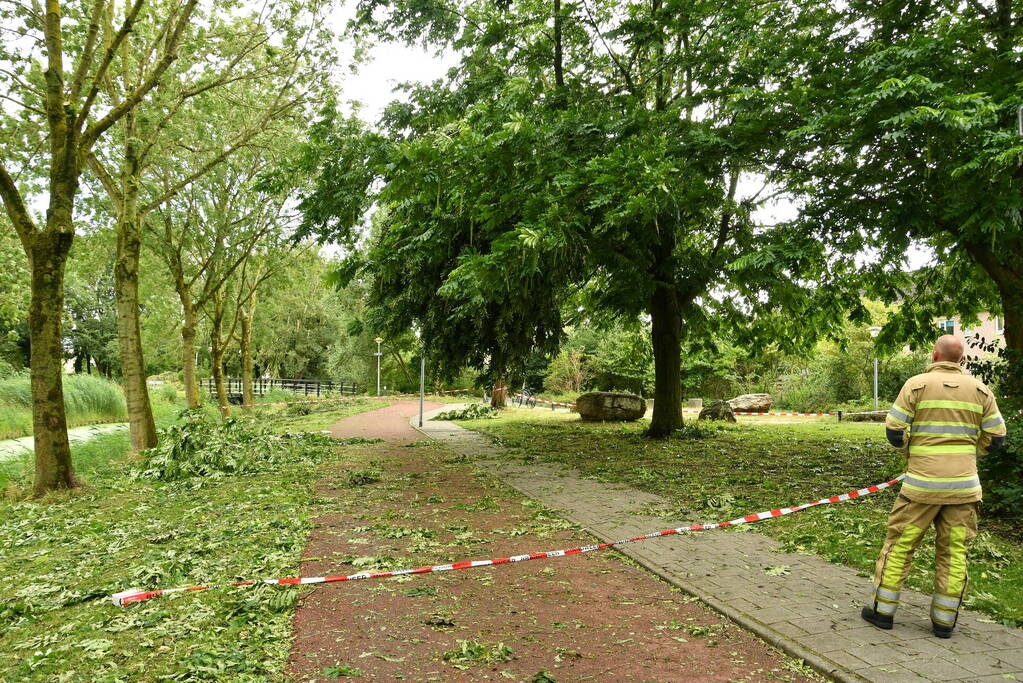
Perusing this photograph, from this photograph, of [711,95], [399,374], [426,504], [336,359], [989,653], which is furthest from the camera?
[399,374]

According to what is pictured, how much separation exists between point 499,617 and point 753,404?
2545cm

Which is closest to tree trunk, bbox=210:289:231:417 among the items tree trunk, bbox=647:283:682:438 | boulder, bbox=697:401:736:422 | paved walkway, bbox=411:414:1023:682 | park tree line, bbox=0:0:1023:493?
park tree line, bbox=0:0:1023:493

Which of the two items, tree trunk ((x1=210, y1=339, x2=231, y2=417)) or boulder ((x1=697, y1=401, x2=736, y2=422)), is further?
tree trunk ((x1=210, y1=339, x2=231, y2=417))

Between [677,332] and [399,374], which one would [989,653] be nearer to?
[677,332]

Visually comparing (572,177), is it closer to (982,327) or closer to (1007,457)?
(1007,457)

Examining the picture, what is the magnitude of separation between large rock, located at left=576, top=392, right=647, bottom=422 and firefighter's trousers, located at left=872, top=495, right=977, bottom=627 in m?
17.9

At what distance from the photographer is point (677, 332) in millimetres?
16438

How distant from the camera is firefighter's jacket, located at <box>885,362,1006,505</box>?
14.5 feet

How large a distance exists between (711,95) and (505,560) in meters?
8.76

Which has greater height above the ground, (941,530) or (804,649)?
(941,530)

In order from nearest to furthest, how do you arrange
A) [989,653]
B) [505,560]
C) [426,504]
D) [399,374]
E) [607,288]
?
[989,653] → [505,560] → [426,504] → [607,288] → [399,374]

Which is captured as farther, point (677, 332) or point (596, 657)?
point (677, 332)

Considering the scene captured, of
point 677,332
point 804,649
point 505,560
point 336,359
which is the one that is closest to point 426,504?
point 505,560

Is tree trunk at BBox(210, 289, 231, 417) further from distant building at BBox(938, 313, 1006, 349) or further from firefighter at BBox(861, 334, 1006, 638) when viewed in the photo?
firefighter at BBox(861, 334, 1006, 638)
